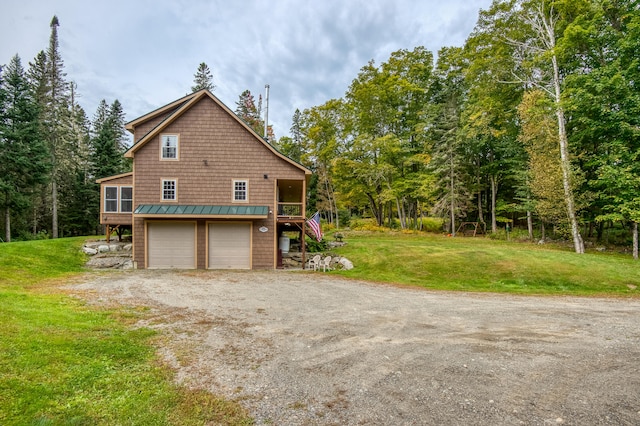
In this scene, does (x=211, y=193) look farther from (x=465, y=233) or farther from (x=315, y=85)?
(x=315, y=85)

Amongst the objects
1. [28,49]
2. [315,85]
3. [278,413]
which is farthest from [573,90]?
[28,49]

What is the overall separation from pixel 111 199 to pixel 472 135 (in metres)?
24.8

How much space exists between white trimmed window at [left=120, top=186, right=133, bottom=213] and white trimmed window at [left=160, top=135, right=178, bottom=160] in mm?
3366

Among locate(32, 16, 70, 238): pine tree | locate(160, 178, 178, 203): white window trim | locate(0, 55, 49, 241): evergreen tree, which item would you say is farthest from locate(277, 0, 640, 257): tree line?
locate(0, 55, 49, 241): evergreen tree

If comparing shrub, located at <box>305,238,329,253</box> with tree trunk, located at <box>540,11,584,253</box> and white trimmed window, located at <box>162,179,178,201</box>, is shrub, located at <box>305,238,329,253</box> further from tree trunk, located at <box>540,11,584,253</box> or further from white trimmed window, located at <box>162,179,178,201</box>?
tree trunk, located at <box>540,11,584,253</box>

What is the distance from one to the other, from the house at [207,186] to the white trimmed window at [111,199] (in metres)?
2.23

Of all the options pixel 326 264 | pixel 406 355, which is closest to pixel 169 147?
pixel 326 264

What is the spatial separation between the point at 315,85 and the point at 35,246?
99.0 feet

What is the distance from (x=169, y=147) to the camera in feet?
50.3

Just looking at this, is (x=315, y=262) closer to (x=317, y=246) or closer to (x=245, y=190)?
(x=317, y=246)

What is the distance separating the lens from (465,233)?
84.2ft

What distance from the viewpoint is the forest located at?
16.3m

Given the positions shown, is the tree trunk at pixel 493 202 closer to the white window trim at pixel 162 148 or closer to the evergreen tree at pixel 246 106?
the white window trim at pixel 162 148

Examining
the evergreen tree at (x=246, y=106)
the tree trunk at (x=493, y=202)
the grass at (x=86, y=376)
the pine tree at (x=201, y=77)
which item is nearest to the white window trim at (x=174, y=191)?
the grass at (x=86, y=376)
